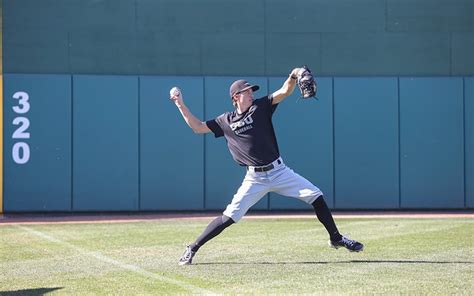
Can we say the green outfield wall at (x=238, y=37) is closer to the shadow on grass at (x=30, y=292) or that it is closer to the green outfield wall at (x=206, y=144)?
the green outfield wall at (x=206, y=144)

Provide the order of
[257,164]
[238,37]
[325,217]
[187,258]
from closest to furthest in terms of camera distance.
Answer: [187,258] → [257,164] → [325,217] → [238,37]

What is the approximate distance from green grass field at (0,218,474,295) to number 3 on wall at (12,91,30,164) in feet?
12.7

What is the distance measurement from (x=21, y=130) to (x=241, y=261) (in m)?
9.51

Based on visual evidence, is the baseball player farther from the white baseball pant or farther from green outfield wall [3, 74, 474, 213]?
green outfield wall [3, 74, 474, 213]

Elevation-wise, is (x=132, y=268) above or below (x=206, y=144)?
below

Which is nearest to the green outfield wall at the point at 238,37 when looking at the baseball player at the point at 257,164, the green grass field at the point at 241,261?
the green grass field at the point at 241,261

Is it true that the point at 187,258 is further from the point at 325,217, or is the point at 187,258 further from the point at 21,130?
the point at 21,130


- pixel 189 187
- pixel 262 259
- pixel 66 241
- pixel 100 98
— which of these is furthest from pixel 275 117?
pixel 262 259

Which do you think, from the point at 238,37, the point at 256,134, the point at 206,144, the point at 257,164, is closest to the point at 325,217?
the point at 257,164

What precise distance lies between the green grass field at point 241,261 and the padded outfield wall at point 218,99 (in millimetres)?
3933

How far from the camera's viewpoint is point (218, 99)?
56.2ft

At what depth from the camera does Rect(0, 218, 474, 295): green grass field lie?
6765 mm

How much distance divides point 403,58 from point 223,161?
445 cm

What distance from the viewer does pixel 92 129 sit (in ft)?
55.5
